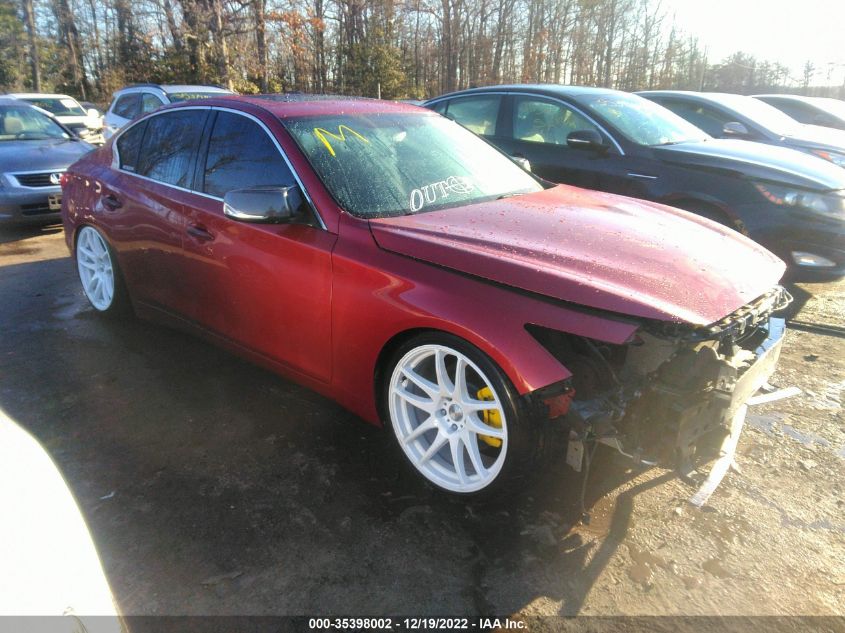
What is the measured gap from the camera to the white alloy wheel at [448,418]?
2475mm

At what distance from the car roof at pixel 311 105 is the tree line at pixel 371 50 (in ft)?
64.8

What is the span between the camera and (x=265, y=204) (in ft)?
9.33

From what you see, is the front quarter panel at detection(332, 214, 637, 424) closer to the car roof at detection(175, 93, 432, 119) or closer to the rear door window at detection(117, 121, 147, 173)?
the car roof at detection(175, 93, 432, 119)

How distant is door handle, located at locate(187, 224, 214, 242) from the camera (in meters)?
3.38

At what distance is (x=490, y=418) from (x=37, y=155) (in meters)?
7.67

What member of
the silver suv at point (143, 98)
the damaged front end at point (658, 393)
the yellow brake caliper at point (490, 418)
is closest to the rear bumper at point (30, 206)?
the silver suv at point (143, 98)

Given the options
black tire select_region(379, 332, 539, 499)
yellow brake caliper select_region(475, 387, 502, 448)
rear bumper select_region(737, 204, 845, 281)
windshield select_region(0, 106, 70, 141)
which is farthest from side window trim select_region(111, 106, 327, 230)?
windshield select_region(0, 106, 70, 141)

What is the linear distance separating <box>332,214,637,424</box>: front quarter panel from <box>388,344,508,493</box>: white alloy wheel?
13 centimetres

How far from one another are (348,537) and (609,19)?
35987 millimetres

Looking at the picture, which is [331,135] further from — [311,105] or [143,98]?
[143,98]

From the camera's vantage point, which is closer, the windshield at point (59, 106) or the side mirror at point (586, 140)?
the side mirror at point (586, 140)

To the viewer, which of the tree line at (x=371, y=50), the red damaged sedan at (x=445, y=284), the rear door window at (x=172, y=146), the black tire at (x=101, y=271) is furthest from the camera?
the tree line at (x=371, y=50)

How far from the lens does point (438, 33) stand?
1217 inches

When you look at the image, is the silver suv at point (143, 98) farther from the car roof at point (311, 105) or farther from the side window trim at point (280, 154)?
the side window trim at point (280, 154)
